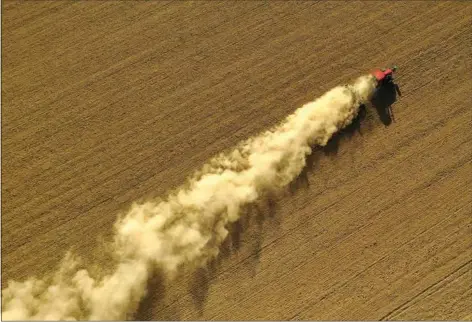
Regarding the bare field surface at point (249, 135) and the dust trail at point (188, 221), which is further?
the bare field surface at point (249, 135)

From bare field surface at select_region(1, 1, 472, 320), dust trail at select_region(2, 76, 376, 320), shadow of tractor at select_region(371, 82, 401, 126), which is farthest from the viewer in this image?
shadow of tractor at select_region(371, 82, 401, 126)

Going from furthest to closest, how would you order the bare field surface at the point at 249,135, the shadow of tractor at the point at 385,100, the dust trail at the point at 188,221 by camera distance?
the shadow of tractor at the point at 385,100, the bare field surface at the point at 249,135, the dust trail at the point at 188,221

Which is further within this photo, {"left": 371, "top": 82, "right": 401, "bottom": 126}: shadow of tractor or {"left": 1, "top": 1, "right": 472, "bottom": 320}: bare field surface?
{"left": 371, "top": 82, "right": 401, "bottom": 126}: shadow of tractor

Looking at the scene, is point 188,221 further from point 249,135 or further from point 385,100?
point 385,100

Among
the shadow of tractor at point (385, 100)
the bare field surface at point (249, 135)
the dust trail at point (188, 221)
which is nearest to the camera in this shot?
the dust trail at point (188, 221)

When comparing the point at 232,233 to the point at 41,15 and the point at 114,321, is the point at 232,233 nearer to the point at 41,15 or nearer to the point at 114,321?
the point at 114,321

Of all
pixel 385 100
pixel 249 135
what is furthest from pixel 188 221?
pixel 385 100
